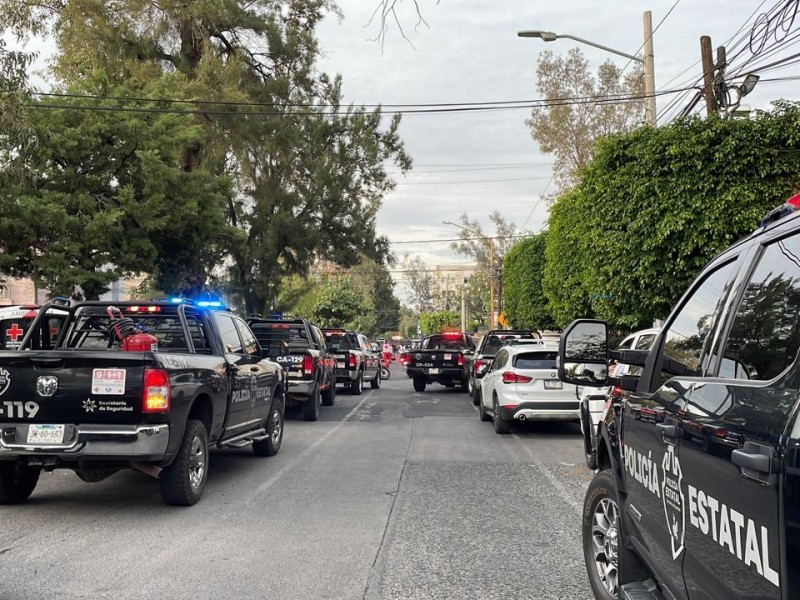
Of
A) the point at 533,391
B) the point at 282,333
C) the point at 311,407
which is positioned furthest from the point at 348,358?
the point at 533,391

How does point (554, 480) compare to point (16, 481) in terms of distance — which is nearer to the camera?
point (16, 481)

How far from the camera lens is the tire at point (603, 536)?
4324mm

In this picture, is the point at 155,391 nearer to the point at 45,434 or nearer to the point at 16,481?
the point at 45,434

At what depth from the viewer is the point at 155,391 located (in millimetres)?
6691

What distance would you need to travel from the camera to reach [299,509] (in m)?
7.32

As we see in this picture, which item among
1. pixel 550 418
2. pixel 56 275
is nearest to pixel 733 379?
pixel 550 418

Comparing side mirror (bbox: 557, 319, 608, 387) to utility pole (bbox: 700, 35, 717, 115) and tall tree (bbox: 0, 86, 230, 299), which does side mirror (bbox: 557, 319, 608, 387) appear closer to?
utility pole (bbox: 700, 35, 717, 115)

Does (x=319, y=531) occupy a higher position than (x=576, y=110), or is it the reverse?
(x=576, y=110)

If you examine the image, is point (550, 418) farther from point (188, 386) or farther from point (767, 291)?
point (767, 291)

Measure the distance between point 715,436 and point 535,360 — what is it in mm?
10583

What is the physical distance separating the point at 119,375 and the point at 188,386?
0.73 m

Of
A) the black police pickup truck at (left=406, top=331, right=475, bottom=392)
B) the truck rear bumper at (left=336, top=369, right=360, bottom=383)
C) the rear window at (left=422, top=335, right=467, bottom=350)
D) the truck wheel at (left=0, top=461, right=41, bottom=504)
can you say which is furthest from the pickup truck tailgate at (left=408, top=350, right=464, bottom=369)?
the truck wheel at (left=0, top=461, right=41, bottom=504)

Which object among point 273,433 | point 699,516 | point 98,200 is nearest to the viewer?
point 699,516

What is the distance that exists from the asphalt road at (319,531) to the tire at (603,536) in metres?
0.46
